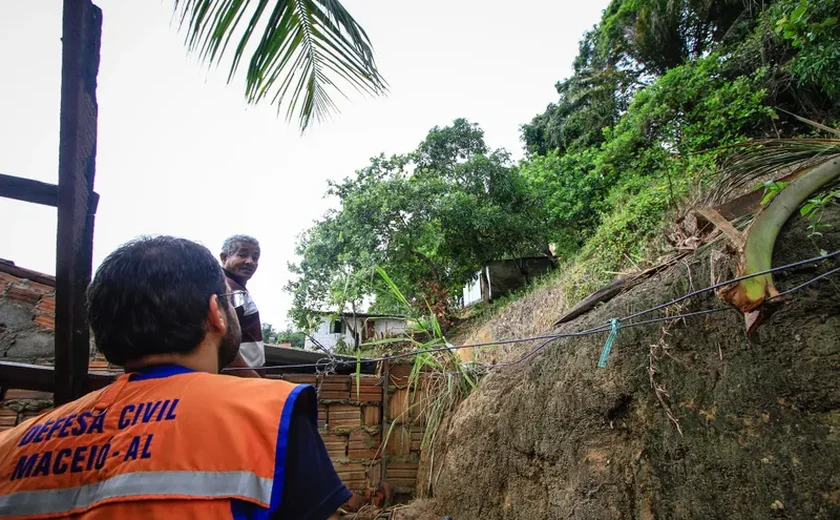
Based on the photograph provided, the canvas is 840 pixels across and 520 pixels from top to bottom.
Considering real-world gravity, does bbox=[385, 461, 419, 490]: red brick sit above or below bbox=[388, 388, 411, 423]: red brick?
below

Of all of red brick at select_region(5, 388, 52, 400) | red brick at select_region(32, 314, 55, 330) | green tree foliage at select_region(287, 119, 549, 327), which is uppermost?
green tree foliage at select_region(287, 119, 549, 327)

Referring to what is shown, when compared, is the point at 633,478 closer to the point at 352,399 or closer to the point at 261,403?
the point at 261,403

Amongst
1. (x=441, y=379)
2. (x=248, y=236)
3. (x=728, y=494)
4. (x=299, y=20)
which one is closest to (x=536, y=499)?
(x=728, y=494)

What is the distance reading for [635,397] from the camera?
6.89 ft

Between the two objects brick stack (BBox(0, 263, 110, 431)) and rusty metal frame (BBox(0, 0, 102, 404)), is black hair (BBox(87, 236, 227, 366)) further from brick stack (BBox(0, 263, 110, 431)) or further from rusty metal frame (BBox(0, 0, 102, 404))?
brick stack (BBox(0, 263, 110, 431))

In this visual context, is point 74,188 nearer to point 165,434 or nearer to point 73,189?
point 73,189

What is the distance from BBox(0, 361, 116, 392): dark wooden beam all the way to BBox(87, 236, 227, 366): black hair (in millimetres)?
747

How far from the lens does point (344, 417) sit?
4.03 metres

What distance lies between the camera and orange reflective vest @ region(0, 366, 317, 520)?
664mm

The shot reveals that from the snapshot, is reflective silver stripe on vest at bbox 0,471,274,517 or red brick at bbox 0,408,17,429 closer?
reflective silver stripe on vest at bbox 0,471,274,517

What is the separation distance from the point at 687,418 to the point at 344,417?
296 cm

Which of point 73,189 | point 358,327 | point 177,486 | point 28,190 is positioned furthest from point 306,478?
point 358,327

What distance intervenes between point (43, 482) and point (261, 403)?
39 centimetres

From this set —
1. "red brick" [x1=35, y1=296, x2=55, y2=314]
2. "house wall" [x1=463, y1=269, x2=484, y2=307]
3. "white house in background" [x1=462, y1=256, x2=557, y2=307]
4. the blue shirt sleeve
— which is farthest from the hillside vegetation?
the blue shirt sleeve
